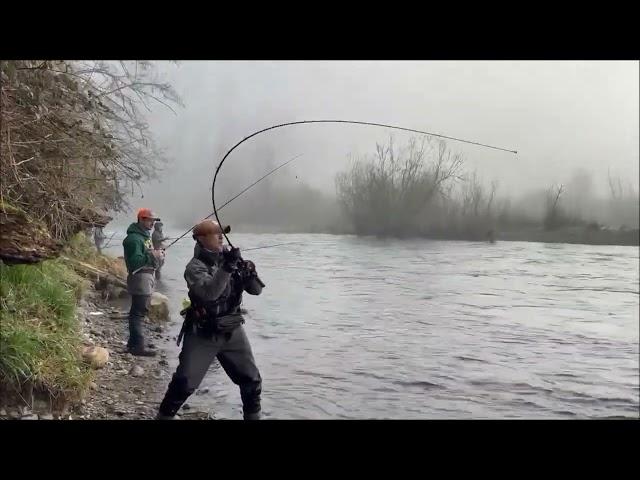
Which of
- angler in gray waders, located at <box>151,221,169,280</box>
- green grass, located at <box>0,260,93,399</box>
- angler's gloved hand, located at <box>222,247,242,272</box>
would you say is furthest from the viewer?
angler in gray waders, located at <box>151,221,169,280</box>

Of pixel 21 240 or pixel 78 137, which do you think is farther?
pixel 78 137

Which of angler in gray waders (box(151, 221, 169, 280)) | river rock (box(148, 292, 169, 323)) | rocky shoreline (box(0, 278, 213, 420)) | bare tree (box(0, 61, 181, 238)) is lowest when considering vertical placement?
rocky shoreline (box(0, 278, 213, 420))

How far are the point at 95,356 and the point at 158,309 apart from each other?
0.31 metres

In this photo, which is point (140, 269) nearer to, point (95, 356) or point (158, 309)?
point (158, 309)

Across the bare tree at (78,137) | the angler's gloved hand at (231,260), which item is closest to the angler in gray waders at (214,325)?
the angler's gloved hand at (231,260)

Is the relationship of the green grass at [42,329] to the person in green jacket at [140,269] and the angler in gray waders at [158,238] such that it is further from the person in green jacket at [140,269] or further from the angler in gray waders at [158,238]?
the angler in gray waders at [158,238]

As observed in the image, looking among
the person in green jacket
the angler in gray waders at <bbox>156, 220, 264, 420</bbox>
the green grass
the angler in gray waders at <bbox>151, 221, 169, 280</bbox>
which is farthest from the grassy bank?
the angler in gray waders at <bbox>156, 220, 264, 420</bbox>

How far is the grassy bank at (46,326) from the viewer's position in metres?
2.03

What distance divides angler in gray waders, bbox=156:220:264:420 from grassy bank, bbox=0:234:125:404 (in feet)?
1.40

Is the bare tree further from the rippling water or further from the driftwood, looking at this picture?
the rippling water

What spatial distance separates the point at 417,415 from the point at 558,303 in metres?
0.76

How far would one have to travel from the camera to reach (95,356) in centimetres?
214

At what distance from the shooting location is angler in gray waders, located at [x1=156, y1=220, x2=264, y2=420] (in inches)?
74.7

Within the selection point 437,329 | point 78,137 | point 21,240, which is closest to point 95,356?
point 21,240
